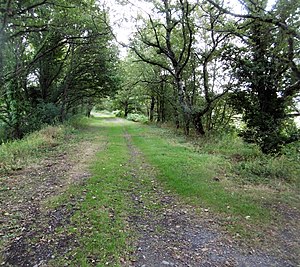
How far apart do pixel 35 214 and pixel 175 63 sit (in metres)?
12.2

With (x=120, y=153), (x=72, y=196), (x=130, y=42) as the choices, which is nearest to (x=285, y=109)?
(x=120, y=153)

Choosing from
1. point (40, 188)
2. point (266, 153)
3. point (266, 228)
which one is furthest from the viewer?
point (266, 153)

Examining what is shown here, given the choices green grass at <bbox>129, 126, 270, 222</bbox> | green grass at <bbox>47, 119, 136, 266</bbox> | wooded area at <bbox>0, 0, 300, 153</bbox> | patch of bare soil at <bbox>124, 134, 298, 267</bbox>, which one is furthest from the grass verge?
wooded area at <bbox>0, 0, 300, 153</bbox>

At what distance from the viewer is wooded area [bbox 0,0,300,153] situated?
26.1ft

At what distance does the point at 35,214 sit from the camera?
476 cm

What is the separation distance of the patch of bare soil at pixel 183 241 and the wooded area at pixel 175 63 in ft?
13.6

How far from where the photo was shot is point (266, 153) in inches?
356

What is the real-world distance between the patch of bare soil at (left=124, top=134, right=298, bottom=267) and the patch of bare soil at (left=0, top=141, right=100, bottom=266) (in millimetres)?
1166

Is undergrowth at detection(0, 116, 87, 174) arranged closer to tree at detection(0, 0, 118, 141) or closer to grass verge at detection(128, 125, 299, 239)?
→ tree at detection(0, 0, 118, 141)

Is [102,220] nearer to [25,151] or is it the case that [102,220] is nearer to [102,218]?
[102,218]

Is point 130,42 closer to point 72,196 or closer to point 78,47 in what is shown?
point 78,47

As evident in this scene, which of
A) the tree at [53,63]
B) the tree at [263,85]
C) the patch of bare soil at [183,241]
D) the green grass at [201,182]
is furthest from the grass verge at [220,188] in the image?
the tree at [53,63]

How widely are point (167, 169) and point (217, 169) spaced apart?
1623 millimetres

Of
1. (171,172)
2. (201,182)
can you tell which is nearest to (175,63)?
(171,172)
